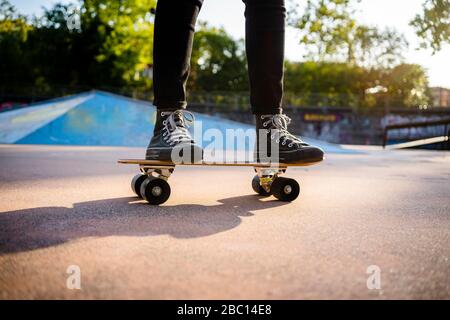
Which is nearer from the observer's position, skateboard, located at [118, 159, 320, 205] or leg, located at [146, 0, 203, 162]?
skateboard, located at [118, 159, 320, 205]

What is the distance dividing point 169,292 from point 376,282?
36 centimetres

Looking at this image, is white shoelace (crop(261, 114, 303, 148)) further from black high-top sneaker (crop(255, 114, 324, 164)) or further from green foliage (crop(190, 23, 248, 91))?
green foliage (crop(190, 23, 248, 91))

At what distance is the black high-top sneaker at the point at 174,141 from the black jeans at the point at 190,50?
5cm

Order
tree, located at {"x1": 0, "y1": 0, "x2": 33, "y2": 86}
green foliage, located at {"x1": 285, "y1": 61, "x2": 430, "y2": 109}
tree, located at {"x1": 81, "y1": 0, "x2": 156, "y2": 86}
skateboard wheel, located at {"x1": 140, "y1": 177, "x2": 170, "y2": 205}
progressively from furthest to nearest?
green foliage, located at {"x1": 285, "y1": 61, "x2": 430, "y2": 109}
tree, located at {"x1": 0, "y1": 0, "x2": 33, "y2": 86}
tree, located at {"x1": 81, "y1": 0, "x2": 156, "y2": 86}
skateboard wheel, located at {"x1": 140, "y1": 177, "x2": 170, "y2": 205}

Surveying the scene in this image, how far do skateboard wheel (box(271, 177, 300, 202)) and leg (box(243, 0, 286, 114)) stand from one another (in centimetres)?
31

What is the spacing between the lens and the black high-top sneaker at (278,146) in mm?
1759

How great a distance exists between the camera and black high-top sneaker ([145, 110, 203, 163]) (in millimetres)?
1608

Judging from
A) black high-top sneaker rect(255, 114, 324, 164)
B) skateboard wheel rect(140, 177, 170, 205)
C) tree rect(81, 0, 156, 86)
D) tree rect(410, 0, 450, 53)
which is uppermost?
tree rect(81, 0, 156, 86)

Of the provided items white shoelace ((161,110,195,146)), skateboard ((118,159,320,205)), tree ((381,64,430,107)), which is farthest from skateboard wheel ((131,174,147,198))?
tree ((381,64,430,107))

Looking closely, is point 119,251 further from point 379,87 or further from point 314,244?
point 379,87

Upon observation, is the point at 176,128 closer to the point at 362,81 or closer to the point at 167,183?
the point at 167,183

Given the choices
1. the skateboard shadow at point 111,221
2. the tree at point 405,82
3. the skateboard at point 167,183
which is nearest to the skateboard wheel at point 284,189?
the skateboard at point 167,183

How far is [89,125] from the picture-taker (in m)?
10.7

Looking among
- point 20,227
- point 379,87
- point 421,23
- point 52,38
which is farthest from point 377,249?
point 379,87
